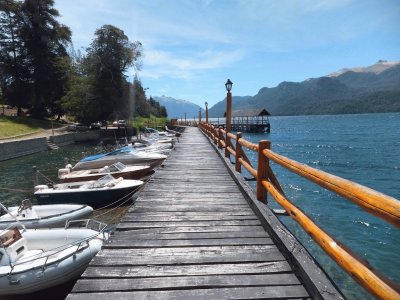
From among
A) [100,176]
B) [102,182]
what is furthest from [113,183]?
[100,176]

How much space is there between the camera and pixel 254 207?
551 cm

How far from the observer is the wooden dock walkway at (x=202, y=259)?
3066 mm

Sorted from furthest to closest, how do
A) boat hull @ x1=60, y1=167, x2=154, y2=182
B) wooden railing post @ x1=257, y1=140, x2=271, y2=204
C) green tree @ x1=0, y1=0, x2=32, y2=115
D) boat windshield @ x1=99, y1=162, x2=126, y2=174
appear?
green tree @ x1=0, y1=0, x2=32, y2=115 → boat windshield @ x1=99, y1=162, x2=126, y2=174 → boat hull @ x1=60, y1=167, x2=154, y2=182 → wooden railing post @ x1=257, y1=140, x2=271, y2=204

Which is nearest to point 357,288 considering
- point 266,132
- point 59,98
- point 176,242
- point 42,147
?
point 176,242

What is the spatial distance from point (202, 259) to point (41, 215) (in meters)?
8.69

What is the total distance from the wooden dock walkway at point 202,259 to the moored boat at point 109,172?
10.3 metres

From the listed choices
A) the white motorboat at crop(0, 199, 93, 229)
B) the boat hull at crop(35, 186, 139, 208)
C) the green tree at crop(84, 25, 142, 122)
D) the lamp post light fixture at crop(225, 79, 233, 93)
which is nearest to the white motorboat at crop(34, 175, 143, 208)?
the boat hull at crop(35, 186, 139, 208)

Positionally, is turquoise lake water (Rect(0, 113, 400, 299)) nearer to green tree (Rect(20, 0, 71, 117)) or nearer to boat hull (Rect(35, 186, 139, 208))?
boat hull (Rect(35, 186, 139, 208))

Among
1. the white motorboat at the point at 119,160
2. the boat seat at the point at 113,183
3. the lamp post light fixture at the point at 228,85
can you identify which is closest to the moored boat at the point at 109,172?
the white motorboat at the point at 119,160

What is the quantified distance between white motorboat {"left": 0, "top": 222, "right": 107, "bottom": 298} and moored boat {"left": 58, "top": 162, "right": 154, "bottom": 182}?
27.5ft

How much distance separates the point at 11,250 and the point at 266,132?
7068 centimetres

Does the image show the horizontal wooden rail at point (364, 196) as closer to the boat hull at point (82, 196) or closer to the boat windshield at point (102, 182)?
the boat hull at point (82, 196)

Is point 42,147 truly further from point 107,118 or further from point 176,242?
point 176,242

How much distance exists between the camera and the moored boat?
51.7 ft
